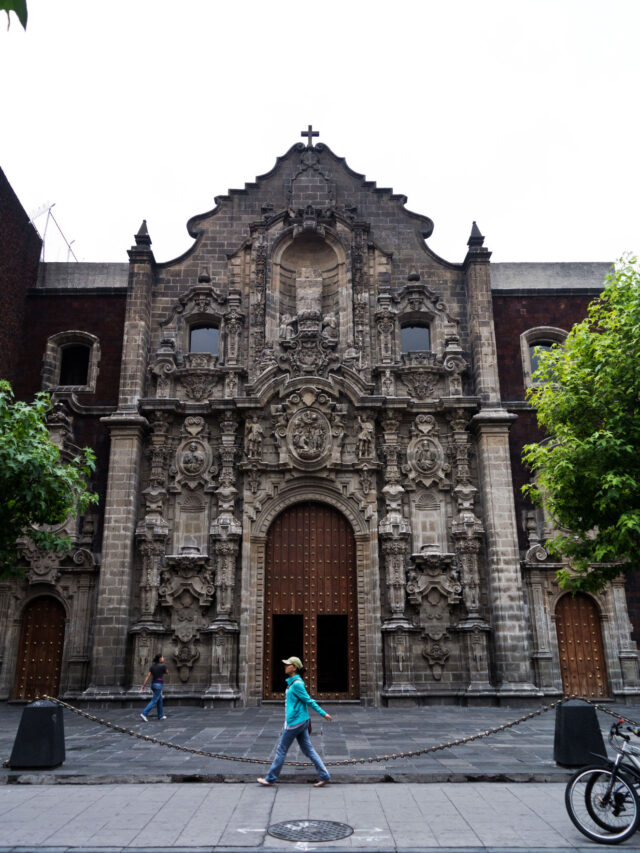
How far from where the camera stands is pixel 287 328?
2192 cm

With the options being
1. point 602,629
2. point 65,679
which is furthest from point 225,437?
point 602,629

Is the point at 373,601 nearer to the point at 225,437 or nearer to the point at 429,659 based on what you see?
the point at 429,659

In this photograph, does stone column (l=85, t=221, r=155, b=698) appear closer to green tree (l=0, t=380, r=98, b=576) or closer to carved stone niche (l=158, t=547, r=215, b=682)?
carved stone niche (l=158, t=547, r=215, b=682)

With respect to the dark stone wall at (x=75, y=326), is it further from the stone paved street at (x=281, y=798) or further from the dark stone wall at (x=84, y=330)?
the stone paved street at (x=281, y=798)

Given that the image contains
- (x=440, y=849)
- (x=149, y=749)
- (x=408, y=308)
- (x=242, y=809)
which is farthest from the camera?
(x=408, y=308)

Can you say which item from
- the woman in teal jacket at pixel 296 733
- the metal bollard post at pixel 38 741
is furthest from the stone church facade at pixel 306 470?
the woman in teal jacket at pixel 296 733

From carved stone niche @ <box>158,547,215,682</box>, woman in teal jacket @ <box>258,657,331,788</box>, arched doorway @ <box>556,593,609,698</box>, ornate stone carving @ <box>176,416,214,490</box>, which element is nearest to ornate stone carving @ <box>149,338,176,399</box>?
ornate stone carving @ <box>176,416,214,490</box>

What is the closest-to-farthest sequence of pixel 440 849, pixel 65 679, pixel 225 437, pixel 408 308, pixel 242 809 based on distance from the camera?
pixel 440 849
pixel 242 809
pixel 65 679
pixel 225 437
pixel 408 308

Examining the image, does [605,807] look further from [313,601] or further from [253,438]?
[253,438]

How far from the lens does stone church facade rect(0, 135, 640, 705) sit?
19.0 metres

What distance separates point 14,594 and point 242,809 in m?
13.9

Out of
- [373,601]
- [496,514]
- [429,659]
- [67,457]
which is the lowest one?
[429,659]

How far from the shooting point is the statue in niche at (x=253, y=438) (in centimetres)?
2041

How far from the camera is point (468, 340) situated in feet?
73.0
